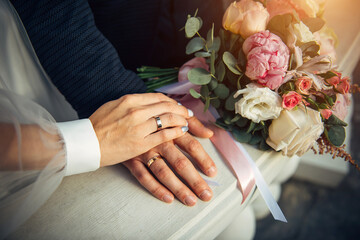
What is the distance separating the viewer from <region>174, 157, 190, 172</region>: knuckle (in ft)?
2.37

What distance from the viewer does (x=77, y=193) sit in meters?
0.70

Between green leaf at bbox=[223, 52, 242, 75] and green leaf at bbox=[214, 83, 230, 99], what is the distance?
7 cm

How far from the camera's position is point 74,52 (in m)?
0.81

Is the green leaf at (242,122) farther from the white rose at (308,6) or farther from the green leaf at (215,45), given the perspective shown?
the white rose at (308,6)

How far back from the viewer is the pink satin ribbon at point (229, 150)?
0.75m

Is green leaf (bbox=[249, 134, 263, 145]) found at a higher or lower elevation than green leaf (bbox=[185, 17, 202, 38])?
lower

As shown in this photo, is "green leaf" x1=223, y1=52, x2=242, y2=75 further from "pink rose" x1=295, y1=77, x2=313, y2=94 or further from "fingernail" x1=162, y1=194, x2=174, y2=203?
"fingernail" x1=162, y1=194, x2=174, y2=203

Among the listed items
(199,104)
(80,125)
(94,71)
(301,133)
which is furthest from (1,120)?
(301,133)

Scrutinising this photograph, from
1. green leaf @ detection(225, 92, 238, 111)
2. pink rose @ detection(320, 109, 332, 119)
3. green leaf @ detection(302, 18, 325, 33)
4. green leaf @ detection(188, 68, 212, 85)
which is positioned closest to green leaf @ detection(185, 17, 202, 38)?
green leaf @ detection(188, 68, 212, 85)

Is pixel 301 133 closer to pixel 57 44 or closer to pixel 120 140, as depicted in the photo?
Answer: pixel 120 140

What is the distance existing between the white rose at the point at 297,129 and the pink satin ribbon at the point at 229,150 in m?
0.11

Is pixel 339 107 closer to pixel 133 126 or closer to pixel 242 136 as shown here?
pixel 242 136

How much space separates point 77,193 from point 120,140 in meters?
0.18

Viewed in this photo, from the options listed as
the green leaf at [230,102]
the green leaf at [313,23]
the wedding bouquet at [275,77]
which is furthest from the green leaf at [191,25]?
the green leaf at [313,23]
